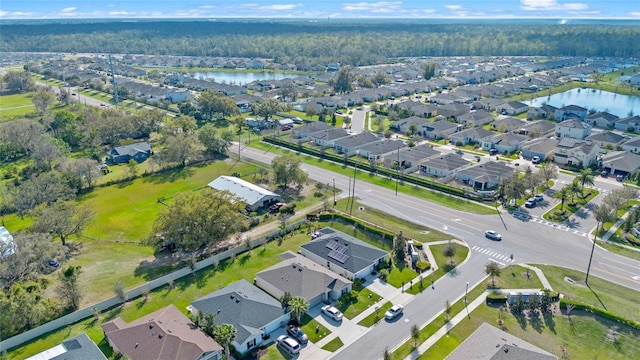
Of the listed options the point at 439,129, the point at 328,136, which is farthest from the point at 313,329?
the point at 439,129

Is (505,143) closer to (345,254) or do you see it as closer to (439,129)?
(439,129)

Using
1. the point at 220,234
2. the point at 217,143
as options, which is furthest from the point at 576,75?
the point at 220,234

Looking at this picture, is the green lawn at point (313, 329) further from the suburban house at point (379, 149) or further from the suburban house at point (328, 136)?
the suburban house at point (328, 136)

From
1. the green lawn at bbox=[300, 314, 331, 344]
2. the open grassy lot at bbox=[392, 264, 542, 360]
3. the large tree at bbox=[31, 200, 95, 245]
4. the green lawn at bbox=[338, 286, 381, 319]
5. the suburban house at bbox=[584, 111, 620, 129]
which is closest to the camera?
the open grassy lot at bbox=[392, 264, 542, 360]

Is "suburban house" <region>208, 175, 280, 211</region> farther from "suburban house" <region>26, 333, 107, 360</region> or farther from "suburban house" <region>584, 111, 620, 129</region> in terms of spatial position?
"suburban house" <region>584, 111, 620, 129</region>

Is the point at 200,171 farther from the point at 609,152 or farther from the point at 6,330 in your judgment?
the point at 609,152

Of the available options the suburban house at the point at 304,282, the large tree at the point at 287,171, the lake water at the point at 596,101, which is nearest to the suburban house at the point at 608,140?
the lake water at the point at 596,101

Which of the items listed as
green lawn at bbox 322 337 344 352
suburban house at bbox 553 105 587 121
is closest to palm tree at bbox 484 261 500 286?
green lawn at bbox 322 337 344 352
